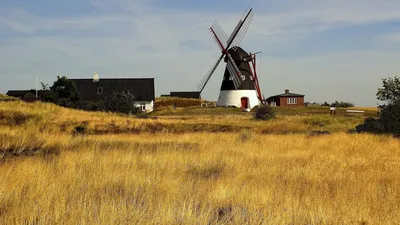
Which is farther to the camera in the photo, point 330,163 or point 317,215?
point 330,163

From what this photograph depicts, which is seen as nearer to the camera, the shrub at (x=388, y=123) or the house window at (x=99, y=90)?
the shrub at (x=388, y=123)

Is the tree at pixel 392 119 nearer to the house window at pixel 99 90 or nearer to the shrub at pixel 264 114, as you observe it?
the shrub at pixel 264 114

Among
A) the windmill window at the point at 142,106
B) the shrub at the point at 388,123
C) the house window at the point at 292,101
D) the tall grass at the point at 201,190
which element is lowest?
the tall grass at the point at 201,190

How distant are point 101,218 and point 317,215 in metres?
3.03

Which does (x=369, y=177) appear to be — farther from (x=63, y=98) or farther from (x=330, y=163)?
(x=63, y=98)

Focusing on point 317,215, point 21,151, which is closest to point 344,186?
point 317,215

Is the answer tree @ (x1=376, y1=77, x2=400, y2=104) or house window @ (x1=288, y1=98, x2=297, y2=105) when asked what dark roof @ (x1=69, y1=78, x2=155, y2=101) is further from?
tree @ (x1=376, y1=77, x2=400, y2=104)

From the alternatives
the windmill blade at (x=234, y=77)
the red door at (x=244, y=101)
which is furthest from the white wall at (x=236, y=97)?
the windmill blade at (x=234, y=77)

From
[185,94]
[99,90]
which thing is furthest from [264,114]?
[185,94]

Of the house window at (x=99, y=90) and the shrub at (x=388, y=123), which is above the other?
the house window at (x=99, y=90)

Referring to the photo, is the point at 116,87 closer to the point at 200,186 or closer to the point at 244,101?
the point at 244,101

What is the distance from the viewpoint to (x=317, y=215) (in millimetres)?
6266

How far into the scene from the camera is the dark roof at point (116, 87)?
264 feet

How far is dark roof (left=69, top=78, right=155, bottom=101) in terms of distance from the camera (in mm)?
80438
